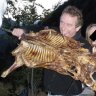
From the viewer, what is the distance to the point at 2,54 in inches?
347

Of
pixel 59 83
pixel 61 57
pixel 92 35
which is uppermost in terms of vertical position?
pixel 92 35

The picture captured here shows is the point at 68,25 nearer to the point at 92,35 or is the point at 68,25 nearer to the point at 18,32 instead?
the point at 92,35

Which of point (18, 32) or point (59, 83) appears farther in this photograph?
point (59, 83)

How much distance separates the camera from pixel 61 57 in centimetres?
344

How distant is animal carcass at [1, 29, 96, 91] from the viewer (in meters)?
3.37

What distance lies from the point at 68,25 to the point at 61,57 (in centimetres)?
25

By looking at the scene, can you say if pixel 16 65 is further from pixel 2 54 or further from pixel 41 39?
pixel 2 54

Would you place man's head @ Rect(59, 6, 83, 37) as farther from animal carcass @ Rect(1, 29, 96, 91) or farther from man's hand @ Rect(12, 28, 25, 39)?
man's hand @ Rect(12, 28, 25, 39)

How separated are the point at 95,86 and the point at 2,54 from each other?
18.1ft

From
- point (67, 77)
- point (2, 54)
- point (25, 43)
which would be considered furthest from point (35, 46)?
point (2, 54)

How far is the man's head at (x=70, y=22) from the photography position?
353cm

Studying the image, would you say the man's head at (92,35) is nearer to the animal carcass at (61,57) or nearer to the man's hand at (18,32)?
the animal carcass at (61,57)

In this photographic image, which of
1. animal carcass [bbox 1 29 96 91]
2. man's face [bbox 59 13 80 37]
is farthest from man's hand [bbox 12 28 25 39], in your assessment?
man's face [bbox 59 13 80 37]

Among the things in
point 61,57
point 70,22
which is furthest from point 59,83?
point 70,22
